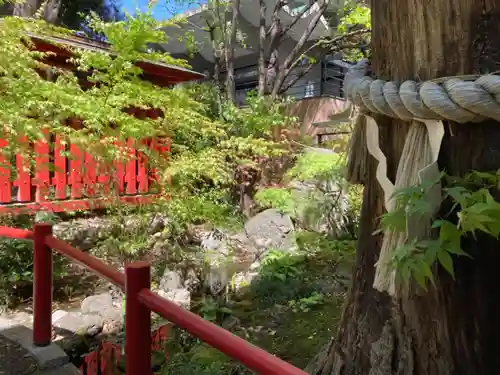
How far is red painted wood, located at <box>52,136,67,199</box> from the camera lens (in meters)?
6.15

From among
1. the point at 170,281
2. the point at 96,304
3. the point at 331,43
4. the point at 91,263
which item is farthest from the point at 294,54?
the point at 91,263

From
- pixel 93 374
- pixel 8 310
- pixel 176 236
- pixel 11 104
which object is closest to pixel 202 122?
pixel 176 236

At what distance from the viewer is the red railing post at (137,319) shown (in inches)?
68.6

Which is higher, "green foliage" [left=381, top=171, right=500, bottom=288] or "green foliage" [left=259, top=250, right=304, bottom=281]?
"green foliage" [left=381, top=171, right=500, bottom=288]

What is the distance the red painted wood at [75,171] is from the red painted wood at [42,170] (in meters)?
0.30

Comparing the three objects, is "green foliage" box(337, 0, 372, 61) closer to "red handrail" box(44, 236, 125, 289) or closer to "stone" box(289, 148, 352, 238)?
"stone" box(289, 148, 352, 238)

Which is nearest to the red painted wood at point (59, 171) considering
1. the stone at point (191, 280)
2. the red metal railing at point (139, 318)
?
the stone at point (191, 280)

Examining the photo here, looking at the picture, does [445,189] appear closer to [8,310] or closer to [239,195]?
[8,310]

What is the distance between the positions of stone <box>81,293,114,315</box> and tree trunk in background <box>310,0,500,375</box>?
418 centimetres

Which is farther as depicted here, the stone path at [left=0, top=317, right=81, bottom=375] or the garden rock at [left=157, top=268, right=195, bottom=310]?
the garden rock at [left=157, top=268, right=195, bottom=310]

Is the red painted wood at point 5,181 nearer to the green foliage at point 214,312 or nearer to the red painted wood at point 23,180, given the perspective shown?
the red painted wood at point 23,180

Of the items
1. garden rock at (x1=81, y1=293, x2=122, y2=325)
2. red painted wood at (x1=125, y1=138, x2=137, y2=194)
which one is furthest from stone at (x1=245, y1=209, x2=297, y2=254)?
garden rock at (x1=81, y1=293, x2=122, y2=325)

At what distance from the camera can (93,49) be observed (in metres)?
6.51

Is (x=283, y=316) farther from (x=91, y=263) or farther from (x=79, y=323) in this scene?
(x=91, y=263)
